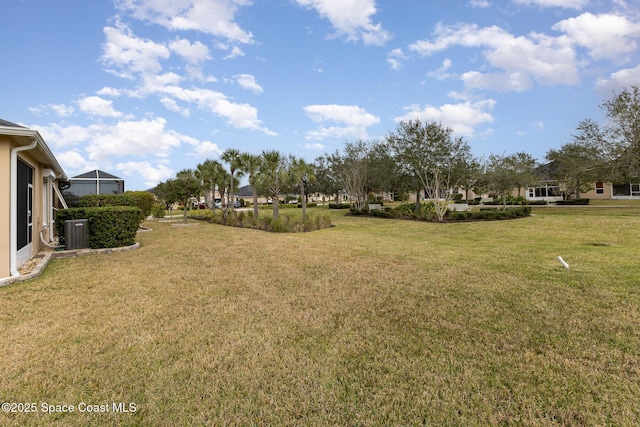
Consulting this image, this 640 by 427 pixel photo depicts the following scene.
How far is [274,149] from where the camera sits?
22.0m

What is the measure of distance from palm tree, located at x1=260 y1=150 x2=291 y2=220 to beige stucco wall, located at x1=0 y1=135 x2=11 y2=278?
1544 centimetres

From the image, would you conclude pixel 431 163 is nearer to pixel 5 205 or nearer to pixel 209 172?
pixel 209 172

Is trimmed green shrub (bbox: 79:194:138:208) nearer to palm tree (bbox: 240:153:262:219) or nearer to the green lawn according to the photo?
palm tree (bbox: 240:153:262:219)

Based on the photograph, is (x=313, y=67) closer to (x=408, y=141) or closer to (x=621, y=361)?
(x=408, y=141)

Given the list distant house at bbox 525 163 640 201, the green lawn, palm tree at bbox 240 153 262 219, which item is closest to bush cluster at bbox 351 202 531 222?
palm tree at bbox 240 153 262 219

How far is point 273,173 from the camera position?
21.2m

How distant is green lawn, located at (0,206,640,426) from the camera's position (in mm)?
2277

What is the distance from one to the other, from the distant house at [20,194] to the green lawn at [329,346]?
0.94 meters

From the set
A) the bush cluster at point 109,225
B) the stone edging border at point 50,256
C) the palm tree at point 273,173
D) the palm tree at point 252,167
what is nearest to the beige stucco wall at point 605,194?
the palm tree at point 273,173

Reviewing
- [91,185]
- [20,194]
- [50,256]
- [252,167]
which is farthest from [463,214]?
[91,185]

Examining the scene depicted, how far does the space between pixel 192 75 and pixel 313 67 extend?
620cm

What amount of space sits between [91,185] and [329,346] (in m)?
20.7

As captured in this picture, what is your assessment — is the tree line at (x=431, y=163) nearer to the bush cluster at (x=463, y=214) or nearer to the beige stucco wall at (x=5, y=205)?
the bush cluster at (x=463, y=214)

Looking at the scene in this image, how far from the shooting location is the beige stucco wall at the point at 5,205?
220 inches
